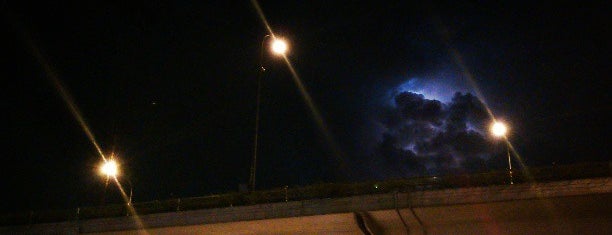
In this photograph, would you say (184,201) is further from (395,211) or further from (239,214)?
(395,211)

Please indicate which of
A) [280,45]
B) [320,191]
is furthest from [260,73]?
[320,191]

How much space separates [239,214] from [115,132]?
1300cm

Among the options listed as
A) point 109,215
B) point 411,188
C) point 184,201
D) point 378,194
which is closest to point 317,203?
point 378,194

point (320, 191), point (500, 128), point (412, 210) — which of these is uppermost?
point (500, 128)

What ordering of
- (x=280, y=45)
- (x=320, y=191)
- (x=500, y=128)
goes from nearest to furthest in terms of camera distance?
(x=320, y=191) < (x=280, y=45) < (x=500, y=128)

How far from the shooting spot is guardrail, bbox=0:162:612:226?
49.7 ft

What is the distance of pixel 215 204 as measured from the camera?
1888 cm

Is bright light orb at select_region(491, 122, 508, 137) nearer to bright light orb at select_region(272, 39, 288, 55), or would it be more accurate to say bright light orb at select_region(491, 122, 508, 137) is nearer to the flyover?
the flyover

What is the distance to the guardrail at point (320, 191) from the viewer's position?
49.7 ft

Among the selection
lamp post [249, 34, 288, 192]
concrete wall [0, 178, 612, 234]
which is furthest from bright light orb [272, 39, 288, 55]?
concrete wall [0, 178, 612, 234]

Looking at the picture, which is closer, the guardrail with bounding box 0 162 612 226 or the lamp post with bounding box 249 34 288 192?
the guardrail with bounding box 0 162 612 226

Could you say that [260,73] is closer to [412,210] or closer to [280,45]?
[280,45]

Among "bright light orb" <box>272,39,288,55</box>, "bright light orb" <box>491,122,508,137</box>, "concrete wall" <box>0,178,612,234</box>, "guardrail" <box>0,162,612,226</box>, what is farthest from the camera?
"bright light orb" <box>491,122,508,137</box>

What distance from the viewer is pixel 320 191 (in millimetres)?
17406
